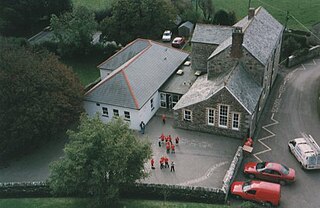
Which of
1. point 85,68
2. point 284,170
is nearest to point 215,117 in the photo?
point 284,170

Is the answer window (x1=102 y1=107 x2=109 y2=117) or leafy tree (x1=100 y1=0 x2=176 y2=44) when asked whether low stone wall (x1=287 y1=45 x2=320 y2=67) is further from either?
window (x1=102 y1=107 x2=109 y2=117)

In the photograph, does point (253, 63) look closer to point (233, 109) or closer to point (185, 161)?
point (233, 109)

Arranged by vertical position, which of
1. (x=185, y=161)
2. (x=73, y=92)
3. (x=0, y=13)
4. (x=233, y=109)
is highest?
(x=0, y=13)

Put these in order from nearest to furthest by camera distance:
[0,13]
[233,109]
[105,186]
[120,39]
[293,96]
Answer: [105,186] < [233,109] < [293,96] < [120,39] < [0,13]

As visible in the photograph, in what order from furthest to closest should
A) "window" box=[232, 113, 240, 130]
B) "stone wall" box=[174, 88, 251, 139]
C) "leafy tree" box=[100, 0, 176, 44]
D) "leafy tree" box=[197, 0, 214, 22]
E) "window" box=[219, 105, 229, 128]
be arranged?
"leafy tree" box=[197, 0, 214, 22], "leafy tree" box=[100, 0, 176, 44], "window" box=[219, 105, 229, 128], "window" box=[232, 113, 240, 130], "stone wall" box=[174, 88, 251, 139]

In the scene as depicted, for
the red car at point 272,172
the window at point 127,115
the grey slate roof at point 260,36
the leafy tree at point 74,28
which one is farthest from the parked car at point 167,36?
the red car at point 272,172

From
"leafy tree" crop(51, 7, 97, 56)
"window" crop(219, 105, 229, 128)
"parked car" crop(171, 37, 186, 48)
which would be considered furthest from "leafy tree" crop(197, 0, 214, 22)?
"window" crop(219, 105, 229, 128)

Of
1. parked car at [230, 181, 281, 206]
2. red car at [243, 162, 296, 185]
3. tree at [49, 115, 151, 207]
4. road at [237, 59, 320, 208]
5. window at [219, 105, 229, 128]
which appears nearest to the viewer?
tree at [49, 115, 151, 207]

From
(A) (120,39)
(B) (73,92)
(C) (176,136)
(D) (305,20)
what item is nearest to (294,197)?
(C) (176,136)
